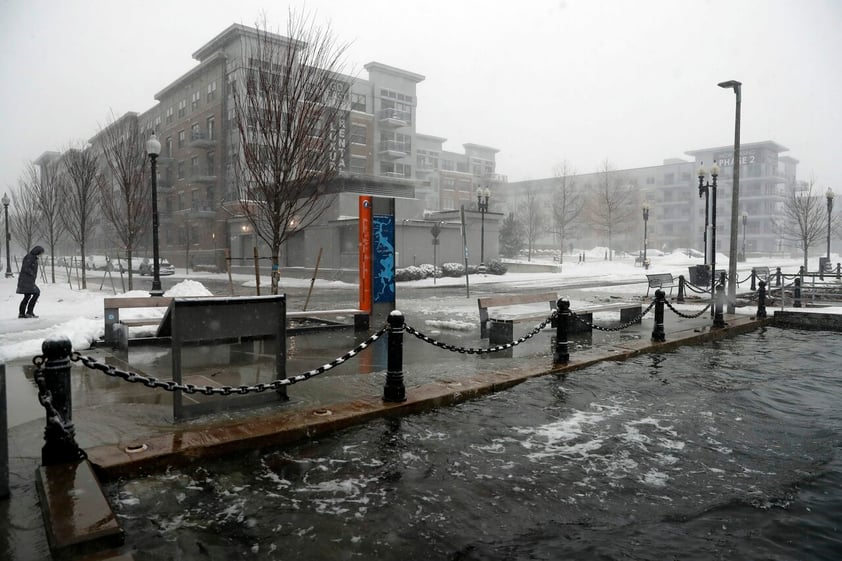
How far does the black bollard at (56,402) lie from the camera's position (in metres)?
4.29

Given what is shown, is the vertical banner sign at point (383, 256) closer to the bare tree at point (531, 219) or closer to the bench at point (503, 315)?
the bench at point (503, 315)

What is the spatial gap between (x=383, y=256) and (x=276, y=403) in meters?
6.51

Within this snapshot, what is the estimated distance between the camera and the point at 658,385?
792 centimetres

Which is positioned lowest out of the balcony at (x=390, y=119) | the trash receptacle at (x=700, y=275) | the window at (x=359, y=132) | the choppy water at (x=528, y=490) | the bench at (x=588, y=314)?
the choppy water at (x=528, y=490)

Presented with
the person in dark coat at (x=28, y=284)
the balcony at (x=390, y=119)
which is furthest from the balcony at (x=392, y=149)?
the person in dark coat at (x=28, y=284)

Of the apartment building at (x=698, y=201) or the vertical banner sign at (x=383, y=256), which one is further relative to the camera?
the apartment building at (x=698, y=201)

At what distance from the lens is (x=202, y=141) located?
51.8m

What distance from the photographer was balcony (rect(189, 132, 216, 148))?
52.0 meters

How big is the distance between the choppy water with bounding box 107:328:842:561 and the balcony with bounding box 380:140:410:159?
56.5 metres

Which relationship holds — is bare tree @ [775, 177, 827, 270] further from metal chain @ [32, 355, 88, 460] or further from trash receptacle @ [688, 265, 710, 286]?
metal chain @ [32, 355, 88, 460]

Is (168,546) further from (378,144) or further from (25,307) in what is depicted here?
(378,144)

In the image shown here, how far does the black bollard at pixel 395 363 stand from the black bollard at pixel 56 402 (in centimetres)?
317

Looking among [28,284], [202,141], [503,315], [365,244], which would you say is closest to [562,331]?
Answer: [503,315]

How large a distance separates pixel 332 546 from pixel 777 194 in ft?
351
